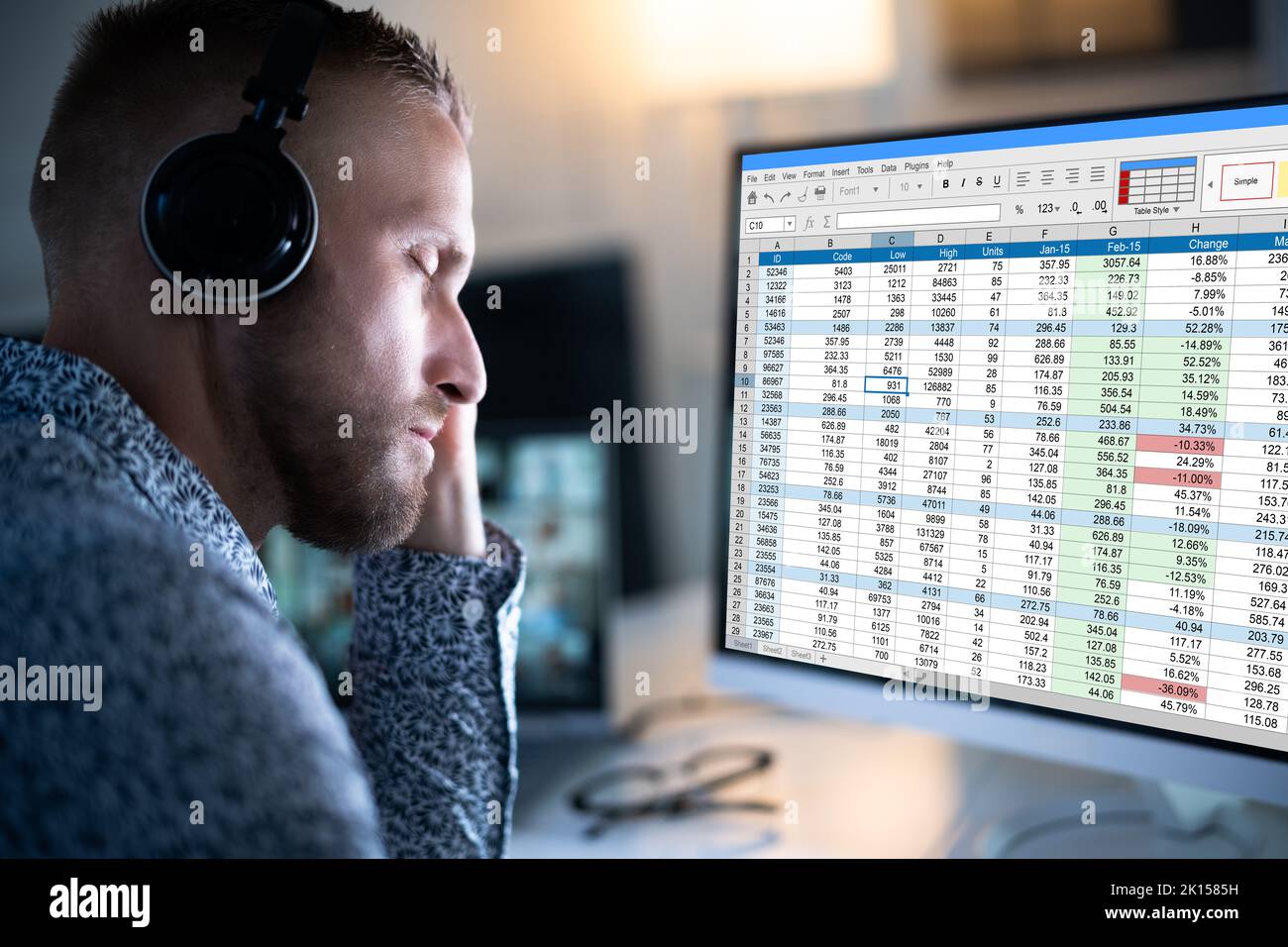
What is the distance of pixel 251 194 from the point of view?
478 millimetres

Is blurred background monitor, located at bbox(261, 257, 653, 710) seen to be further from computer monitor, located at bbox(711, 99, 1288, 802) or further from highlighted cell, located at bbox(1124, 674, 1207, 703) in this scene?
highlighted cell, located at bbox(1124, 674, 1207, 703)

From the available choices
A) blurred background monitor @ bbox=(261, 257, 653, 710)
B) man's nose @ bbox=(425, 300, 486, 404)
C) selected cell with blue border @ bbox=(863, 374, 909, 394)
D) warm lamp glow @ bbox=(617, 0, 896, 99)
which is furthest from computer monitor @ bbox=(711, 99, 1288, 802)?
warm lamp glow @ bbox=(617, 0, 896, 99)

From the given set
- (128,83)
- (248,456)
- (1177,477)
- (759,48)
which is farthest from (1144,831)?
(759,48)

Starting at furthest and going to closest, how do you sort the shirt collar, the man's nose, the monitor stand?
the monitor stand → the man's nose → the shirt collar

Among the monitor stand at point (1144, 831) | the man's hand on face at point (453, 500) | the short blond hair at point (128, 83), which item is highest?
the short blond hair at point (128, 83)

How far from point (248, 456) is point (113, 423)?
10 cm

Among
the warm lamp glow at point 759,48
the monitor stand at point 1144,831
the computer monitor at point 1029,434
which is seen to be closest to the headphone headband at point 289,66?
the computer monitor at point 1029,434

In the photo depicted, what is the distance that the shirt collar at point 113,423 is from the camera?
45 cm

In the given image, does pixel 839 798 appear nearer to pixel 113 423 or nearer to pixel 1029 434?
pixel 1029 434

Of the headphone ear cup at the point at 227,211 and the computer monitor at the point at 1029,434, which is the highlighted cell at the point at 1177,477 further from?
the headphone ear cup at the point at 227,211

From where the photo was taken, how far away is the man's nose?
0.58m

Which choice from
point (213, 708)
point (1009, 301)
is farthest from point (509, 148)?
point (213, 708)

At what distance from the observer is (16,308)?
97 cm

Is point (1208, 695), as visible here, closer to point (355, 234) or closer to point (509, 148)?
point (355, 234)
